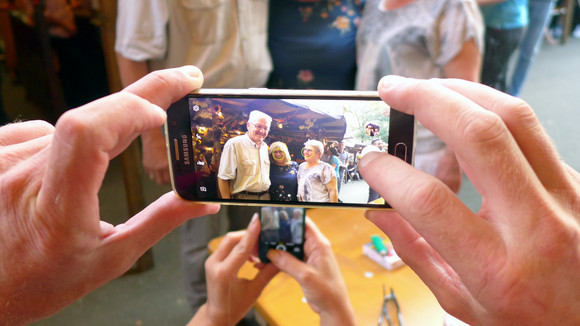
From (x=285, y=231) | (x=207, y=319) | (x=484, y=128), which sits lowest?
(x=207, y=319)

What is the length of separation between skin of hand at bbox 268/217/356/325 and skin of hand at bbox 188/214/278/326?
0.13 feet

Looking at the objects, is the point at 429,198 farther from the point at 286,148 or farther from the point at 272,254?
the point at 272,254

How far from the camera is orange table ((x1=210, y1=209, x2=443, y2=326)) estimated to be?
0.63m

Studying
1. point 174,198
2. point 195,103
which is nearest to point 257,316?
point 174,198

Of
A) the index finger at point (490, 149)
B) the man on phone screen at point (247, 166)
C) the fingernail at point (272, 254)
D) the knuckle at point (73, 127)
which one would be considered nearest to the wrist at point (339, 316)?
the fingernail at point (272, 254)

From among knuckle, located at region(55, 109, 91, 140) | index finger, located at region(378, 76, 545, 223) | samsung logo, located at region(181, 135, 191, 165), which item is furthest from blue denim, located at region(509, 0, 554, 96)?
knuckle, located at region(55, 109, 91, 140)

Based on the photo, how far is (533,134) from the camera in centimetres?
38

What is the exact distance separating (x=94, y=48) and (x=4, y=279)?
0.34 m

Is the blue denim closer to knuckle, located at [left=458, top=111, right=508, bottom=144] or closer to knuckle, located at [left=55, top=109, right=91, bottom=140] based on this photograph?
knuckle, located at [left=458, top=111, right=508, bottom=144]

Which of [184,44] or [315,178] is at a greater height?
[184,44]

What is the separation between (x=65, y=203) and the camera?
354 millimetres

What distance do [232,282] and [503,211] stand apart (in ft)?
1.39

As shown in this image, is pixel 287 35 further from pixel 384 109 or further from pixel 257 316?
pixel 257 316

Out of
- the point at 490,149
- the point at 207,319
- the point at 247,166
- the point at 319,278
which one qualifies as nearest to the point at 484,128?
the point at 490,149
